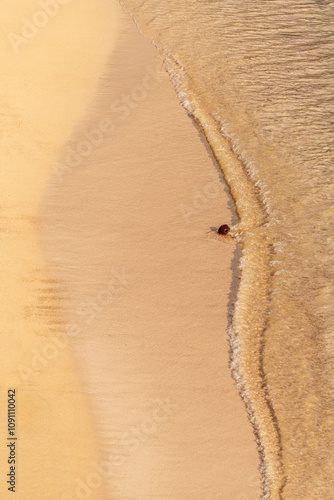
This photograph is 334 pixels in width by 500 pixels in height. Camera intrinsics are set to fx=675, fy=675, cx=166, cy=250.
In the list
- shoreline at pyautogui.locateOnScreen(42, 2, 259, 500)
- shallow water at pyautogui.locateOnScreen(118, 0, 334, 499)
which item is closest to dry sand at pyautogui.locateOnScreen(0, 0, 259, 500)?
shoreline at pyautogui.locateOnScreen(42, 2, 259, 500)

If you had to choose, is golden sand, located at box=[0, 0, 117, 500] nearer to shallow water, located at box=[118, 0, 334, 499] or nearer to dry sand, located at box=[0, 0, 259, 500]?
dry sand, located at box=[0, 0, 259, 500]

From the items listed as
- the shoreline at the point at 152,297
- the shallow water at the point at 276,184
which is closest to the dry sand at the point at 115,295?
the shoreline at the point at 152,297

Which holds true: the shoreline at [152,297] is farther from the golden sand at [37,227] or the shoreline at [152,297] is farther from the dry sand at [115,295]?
the golden sand at [37,227]

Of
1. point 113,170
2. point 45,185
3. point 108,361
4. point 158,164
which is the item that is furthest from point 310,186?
point 108,361

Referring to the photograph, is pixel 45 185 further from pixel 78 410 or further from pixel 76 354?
pixel 78 410

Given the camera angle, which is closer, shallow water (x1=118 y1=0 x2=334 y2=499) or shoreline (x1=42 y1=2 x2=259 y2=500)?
shoreline (x1=42 y1=2 x2=259 y2=500)

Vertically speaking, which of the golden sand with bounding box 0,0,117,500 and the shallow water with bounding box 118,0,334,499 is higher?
the golden sand with bounding box 0,0,117,500
